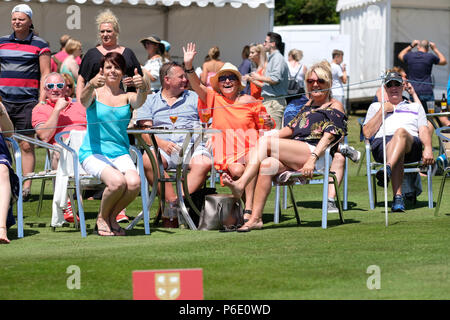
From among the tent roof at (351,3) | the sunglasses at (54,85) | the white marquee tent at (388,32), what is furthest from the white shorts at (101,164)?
the tent roof at (351,3)

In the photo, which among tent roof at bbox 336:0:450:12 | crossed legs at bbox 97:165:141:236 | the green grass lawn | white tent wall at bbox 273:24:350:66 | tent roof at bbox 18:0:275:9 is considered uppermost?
tent roof at bbox 336:0:450:12

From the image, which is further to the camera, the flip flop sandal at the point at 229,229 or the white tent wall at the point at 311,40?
the white tent wall at the point at 311,40

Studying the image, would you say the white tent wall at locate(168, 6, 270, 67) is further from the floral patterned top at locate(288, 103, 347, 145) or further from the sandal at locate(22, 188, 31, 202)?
the floral patterned top at locate(288, 103, 347, 145)

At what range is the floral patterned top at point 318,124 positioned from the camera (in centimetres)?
838

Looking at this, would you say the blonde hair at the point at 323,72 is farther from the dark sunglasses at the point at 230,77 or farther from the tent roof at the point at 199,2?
the tent roof at the point at 199,2

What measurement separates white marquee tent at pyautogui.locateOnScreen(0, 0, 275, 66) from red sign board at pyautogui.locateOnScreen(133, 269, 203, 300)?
46.3ft

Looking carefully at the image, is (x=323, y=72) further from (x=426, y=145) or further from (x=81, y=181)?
(x=81, y=181)

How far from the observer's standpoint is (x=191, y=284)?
4.38 metres

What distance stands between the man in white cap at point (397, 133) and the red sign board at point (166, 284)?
197 inches

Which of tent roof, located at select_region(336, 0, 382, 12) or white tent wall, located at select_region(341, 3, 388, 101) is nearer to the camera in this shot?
white tent wall, located at select_region(341, 3, 388, 101)

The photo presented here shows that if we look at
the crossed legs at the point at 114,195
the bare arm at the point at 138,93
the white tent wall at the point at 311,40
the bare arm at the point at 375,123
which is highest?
the white tent wall at the point at 311,40

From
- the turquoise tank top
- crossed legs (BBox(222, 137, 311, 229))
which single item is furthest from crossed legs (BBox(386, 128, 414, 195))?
the turquoise tank top

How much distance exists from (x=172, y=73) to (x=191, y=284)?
472 cm

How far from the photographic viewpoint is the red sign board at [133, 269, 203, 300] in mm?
4344
